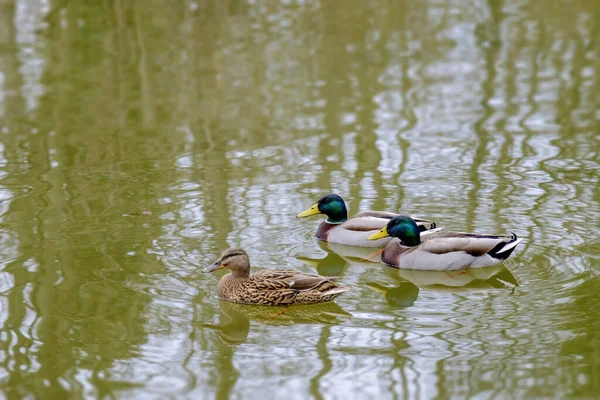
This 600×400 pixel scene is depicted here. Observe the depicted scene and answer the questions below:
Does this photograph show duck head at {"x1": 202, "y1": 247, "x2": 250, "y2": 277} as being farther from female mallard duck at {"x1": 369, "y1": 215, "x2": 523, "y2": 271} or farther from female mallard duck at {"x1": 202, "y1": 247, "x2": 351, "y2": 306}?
female mallard duck at {"x1": 369, "y1": 215, "x2": 523, "y2": 271}

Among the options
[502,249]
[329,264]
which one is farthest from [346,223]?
[502,249]

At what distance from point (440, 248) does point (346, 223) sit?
1.01 meters

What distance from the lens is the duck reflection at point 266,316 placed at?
24.1ft

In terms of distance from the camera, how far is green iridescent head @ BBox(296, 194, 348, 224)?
9.44 metres

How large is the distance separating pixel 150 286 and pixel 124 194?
8.58 feet

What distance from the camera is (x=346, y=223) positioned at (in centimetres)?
925

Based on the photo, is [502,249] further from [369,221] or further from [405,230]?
[369,221]

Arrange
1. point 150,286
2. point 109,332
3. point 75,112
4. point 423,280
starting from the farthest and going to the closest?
point 75,112
point 423,280
point 150,286
point 109,332

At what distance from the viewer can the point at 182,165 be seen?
37.2ft

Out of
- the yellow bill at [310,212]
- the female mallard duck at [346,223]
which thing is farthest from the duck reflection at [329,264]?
the yellow bill at [310,212]

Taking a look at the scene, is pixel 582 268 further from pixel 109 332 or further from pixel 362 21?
pixel 362 21

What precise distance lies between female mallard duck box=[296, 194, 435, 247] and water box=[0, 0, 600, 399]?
181mm

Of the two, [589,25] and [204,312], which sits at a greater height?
[589,25]

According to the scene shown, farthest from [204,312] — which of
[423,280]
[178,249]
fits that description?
[423,280]
